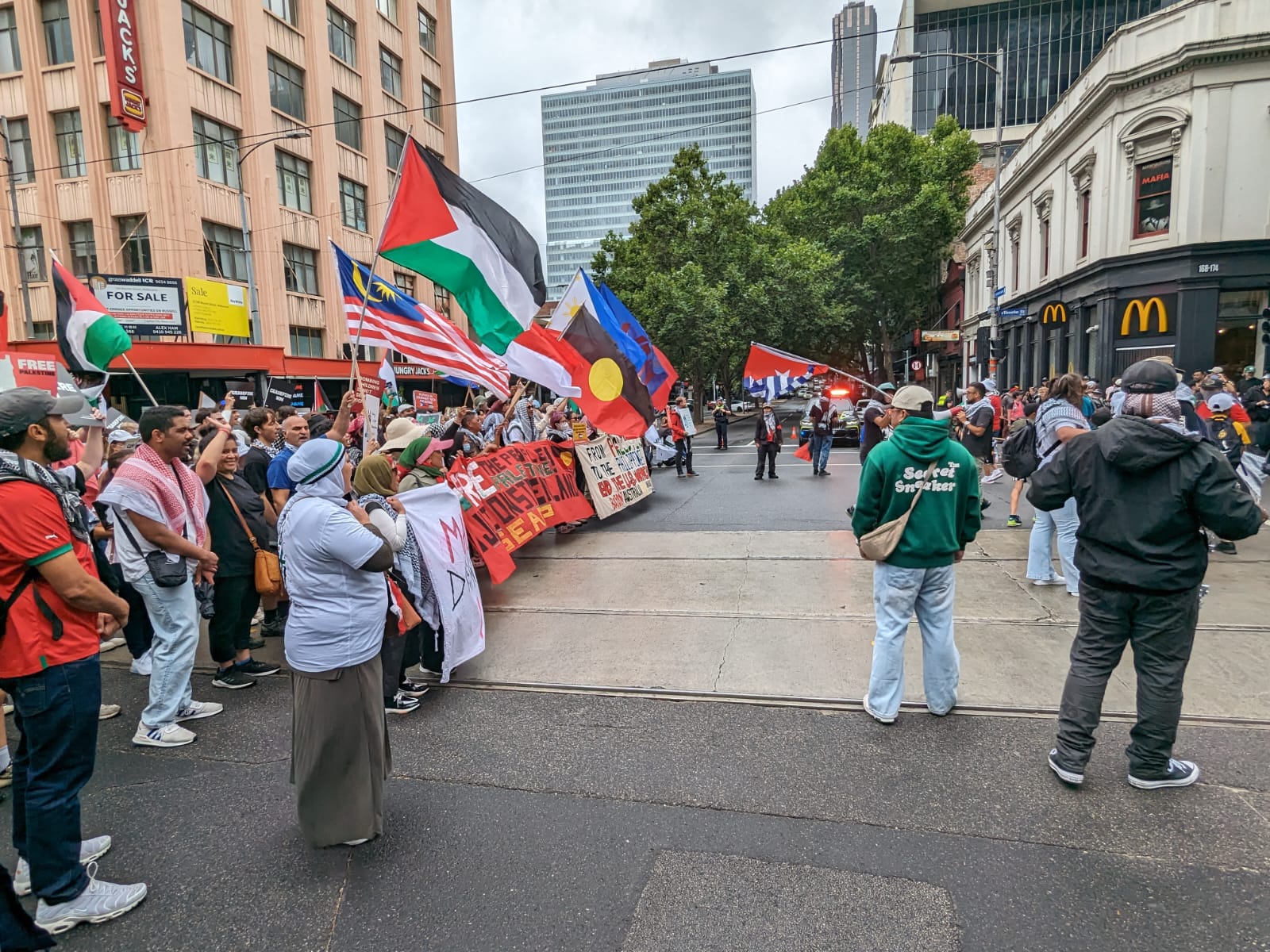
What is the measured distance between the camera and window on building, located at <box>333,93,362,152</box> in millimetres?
29986

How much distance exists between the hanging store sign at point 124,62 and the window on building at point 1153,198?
29261mm

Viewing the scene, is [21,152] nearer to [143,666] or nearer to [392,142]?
[392,142]

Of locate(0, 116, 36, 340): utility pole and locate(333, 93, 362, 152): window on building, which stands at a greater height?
locate(333, 93, 362, 152): window on building

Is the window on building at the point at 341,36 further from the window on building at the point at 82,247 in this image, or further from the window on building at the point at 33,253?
the window on building at the point at 33,253

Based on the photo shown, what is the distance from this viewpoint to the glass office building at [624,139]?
149 meters

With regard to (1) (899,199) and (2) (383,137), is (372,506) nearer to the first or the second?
(2) (383,137)

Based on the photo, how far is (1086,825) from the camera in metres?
3.10

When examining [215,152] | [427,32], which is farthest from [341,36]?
[215,152]

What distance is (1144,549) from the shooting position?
317cm

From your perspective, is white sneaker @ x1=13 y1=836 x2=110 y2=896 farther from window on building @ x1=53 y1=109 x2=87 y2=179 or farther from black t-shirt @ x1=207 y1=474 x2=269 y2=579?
window on building @ x1=53 y1=109 x2=87 y2=179

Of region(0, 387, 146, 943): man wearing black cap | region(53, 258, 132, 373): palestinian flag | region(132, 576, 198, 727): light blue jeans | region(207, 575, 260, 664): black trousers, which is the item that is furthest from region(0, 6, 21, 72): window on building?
region(0, 387, 146, 943): man wearing black cap

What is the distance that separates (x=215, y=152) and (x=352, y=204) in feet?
23.3

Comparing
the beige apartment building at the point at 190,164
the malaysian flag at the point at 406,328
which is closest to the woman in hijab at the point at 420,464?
the malaysian flag at the point at 406,328

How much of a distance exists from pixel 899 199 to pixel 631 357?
112ft
